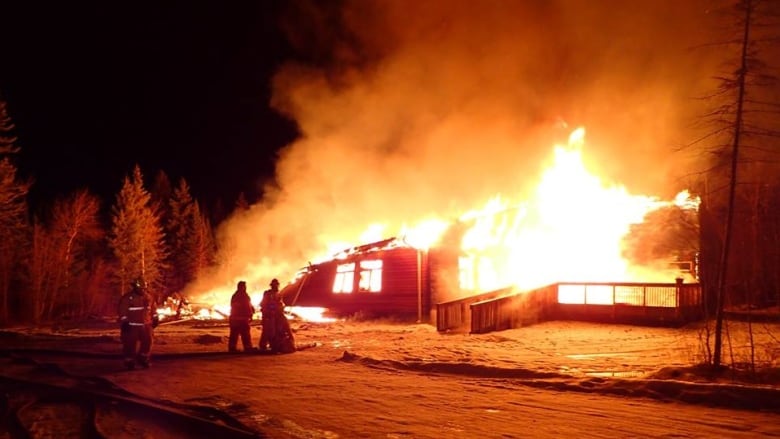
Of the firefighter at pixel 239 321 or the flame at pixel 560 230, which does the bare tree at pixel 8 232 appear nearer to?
the firefighter at pixel 239 321

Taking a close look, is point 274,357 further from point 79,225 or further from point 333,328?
point 79,225

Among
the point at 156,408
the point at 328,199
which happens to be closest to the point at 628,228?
the point at 328,199

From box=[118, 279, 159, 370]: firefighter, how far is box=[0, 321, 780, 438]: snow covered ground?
0.36 m

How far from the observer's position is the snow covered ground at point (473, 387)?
6422mm

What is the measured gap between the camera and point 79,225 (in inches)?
1462

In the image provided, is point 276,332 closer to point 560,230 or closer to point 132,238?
point 560,230

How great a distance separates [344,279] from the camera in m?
23.7

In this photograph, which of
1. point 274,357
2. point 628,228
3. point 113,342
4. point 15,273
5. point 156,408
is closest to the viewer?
point 156,408

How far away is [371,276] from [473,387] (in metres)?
13.9


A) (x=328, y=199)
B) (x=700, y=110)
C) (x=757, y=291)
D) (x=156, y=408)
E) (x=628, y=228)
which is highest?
(x=700, y=110)

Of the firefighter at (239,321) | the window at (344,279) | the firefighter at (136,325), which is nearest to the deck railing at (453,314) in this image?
the firefighter at (239,321)

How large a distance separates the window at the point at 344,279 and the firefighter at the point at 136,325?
39.4 ft

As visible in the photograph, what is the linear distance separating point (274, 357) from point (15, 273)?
1134 inches

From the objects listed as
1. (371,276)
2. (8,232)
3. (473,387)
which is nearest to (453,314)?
(371,276)
